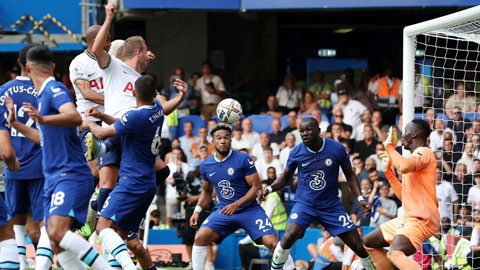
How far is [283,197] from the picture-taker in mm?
16359

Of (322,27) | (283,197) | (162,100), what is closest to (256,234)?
(162,100)

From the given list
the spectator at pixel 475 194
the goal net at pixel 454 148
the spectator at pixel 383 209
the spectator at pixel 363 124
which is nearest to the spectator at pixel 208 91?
the spectator at pixel 363 124

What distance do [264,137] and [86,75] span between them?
25.1 ft

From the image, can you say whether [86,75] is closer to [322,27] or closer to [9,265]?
[9,265]

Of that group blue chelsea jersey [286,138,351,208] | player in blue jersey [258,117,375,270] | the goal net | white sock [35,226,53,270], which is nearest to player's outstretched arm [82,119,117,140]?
white sock [35,226,53,270]

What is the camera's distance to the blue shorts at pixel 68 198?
8.49 m

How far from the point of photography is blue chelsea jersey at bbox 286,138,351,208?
11.2 metres

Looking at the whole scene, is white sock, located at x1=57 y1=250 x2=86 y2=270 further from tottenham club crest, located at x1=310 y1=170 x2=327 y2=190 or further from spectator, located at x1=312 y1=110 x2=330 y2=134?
spectator, located at x1=312 y1=110 x2=330 y2=134

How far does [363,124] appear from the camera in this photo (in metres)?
18.1

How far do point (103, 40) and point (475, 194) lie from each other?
24.6 ft

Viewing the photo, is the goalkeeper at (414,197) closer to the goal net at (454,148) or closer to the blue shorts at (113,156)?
the goal net at (454,148)

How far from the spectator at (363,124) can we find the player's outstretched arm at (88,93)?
852cm

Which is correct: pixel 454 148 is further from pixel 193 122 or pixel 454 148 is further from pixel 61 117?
pixel 61 117

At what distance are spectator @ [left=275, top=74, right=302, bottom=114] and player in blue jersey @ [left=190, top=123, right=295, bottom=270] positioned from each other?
354 inches
